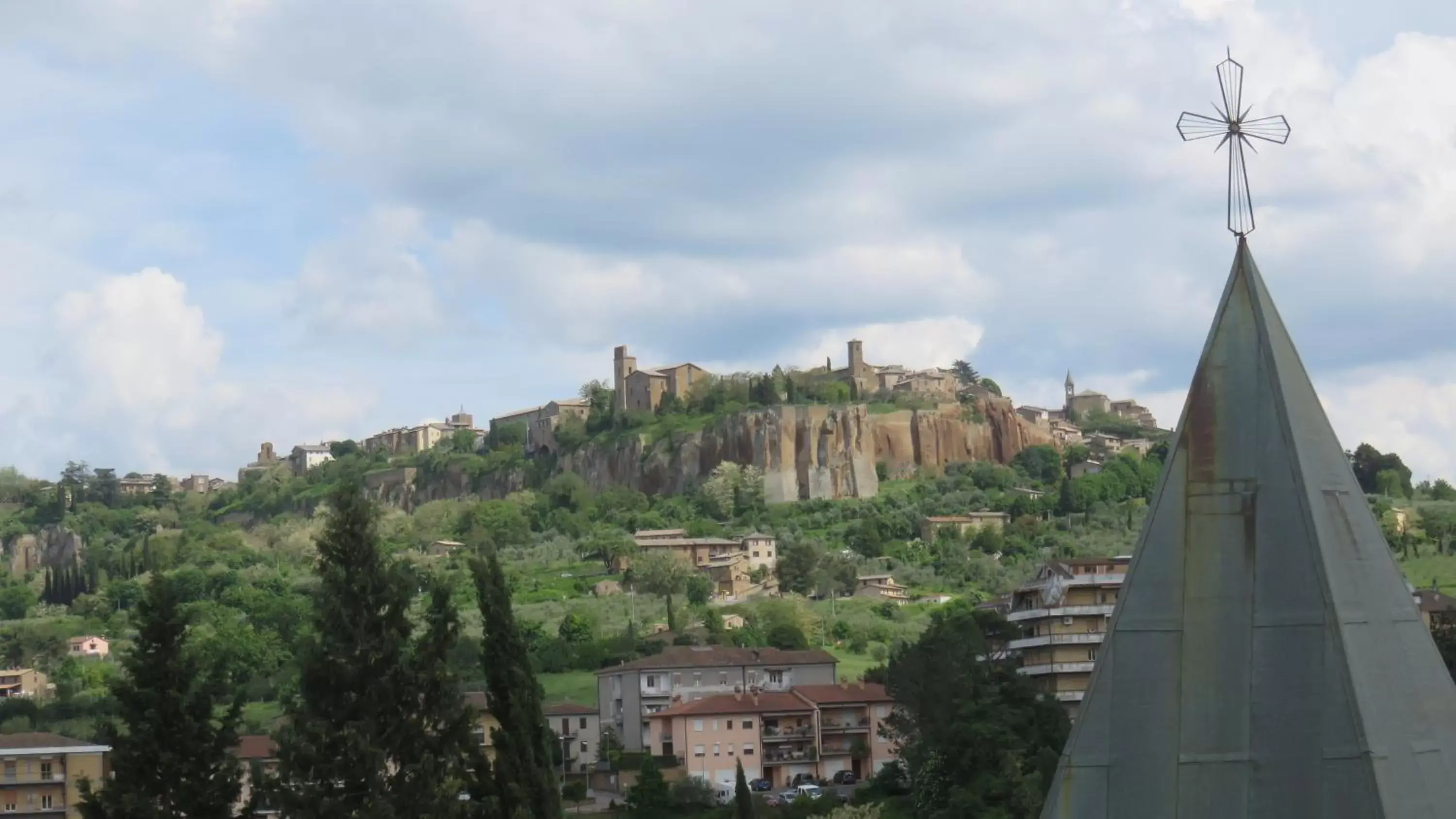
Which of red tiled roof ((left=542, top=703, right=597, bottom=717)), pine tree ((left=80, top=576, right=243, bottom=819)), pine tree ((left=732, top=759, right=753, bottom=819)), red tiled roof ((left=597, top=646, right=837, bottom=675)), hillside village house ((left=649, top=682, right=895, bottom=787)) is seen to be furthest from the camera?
red tiled roof ((left=597, top=646, right=837, bottom=675))

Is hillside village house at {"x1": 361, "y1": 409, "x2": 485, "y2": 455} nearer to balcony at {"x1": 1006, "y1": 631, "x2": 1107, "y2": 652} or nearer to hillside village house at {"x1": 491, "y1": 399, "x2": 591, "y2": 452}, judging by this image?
hillside village house at {"x1": 491, "y1": 399, "x2": 591, "y2": 452}

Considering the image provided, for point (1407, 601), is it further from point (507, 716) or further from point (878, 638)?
point (878, 638)

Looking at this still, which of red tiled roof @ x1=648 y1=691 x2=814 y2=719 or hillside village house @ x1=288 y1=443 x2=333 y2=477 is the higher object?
hillside village house @ x1=288 y1=443 x2=333 y2=477

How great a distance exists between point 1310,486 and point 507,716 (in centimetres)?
1308

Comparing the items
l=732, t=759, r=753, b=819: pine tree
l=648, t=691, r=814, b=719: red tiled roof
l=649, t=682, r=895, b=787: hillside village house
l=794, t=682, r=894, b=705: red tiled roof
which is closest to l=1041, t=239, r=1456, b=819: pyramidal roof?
l=732, t=759, r=753, b=819: pine tree

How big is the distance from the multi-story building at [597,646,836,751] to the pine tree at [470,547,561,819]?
4072 cm

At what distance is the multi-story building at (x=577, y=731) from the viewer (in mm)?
60156

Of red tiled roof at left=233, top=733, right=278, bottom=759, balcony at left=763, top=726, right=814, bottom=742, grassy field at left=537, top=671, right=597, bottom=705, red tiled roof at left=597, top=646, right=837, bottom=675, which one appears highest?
red tiled roof at left=597, top=646, right=837, bottom=675

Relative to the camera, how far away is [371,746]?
54.7 ft

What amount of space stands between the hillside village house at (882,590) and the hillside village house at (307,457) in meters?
103

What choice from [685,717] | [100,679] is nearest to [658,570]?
[100,679]

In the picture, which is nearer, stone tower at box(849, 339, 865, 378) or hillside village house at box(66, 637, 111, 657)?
hillside village house at box(66, 637, 111, 657)

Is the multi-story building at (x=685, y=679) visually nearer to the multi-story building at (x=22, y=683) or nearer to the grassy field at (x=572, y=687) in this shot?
the grassy field at (x=572, y=687)

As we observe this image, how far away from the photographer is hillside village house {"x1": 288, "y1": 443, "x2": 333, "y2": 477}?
192 meters
